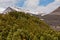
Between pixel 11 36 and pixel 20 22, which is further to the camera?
pixel 20 22

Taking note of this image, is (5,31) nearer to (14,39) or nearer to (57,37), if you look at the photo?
(14,39)

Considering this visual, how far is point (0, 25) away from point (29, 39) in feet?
5.95

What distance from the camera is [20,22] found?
1337 cm

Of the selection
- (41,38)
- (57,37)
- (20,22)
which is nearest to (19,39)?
(41,38)

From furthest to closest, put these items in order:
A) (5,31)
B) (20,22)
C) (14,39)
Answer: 1. (20,22)
2. (5,31)
3. (14,39)

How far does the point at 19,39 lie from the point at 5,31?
103cm

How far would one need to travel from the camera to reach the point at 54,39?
1107 centimetres

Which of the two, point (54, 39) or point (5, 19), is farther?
point (5, 19)

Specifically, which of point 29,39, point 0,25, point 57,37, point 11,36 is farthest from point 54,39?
point 0,25

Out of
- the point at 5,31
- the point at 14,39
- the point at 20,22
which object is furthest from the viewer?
the point at 20,22

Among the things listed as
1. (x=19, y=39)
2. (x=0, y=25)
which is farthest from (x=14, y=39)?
(x=0, y=25)

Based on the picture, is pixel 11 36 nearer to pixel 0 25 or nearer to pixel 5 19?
pixel 0 25

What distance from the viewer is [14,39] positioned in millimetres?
10750

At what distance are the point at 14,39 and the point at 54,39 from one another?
1.76 meters
